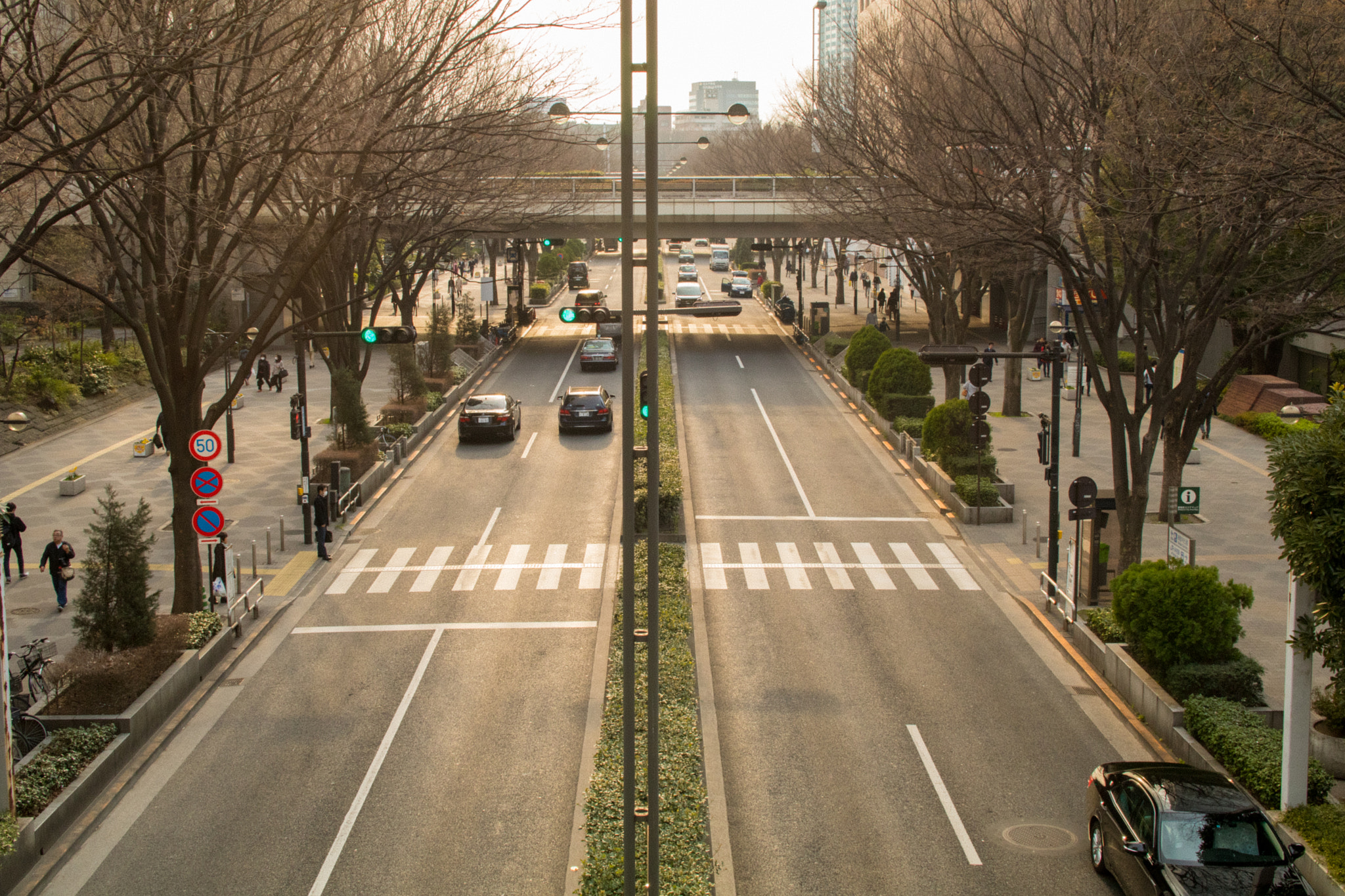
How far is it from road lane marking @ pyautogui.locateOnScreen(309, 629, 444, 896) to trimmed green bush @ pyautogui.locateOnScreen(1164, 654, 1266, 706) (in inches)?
412

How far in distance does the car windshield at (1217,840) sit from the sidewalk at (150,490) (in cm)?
1655

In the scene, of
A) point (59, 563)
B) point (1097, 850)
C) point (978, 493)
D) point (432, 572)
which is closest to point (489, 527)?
point (432, 572)

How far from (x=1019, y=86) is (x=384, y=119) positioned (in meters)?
12.0

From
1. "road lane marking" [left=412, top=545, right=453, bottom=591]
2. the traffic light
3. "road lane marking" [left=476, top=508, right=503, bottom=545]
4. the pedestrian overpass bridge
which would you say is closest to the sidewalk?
"road lane marking" [left=412, top=545, right=453, bottom=591]

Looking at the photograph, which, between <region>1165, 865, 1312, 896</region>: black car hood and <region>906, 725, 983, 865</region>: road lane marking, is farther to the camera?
<region>906, 725, 983, 865</region>: road lane marking

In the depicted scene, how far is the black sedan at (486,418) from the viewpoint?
119 feet

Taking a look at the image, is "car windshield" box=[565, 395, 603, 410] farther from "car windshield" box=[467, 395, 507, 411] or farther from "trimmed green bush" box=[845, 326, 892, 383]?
"trimmed green bush" box=[845, 326, 892, 383]

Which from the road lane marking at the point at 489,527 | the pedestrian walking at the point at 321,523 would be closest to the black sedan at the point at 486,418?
the road lane marking at the point at 489,527

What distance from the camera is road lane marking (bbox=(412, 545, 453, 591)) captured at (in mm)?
23625

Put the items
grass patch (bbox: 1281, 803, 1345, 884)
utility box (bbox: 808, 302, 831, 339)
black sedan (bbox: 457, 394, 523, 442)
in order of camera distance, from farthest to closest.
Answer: utility box (bbox: 808, 302, 831, 339) < black sedan (bbox: 457, 394, 523, 442) < grass patch (bbox: 1281, 803, 1345, 884)

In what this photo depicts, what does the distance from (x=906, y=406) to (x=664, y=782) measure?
82.1 feet

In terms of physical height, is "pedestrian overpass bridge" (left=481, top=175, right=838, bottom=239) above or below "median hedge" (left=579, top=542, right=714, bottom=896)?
above

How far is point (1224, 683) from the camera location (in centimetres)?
1600

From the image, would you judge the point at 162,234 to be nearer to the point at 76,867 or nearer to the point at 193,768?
the point at 193,768
